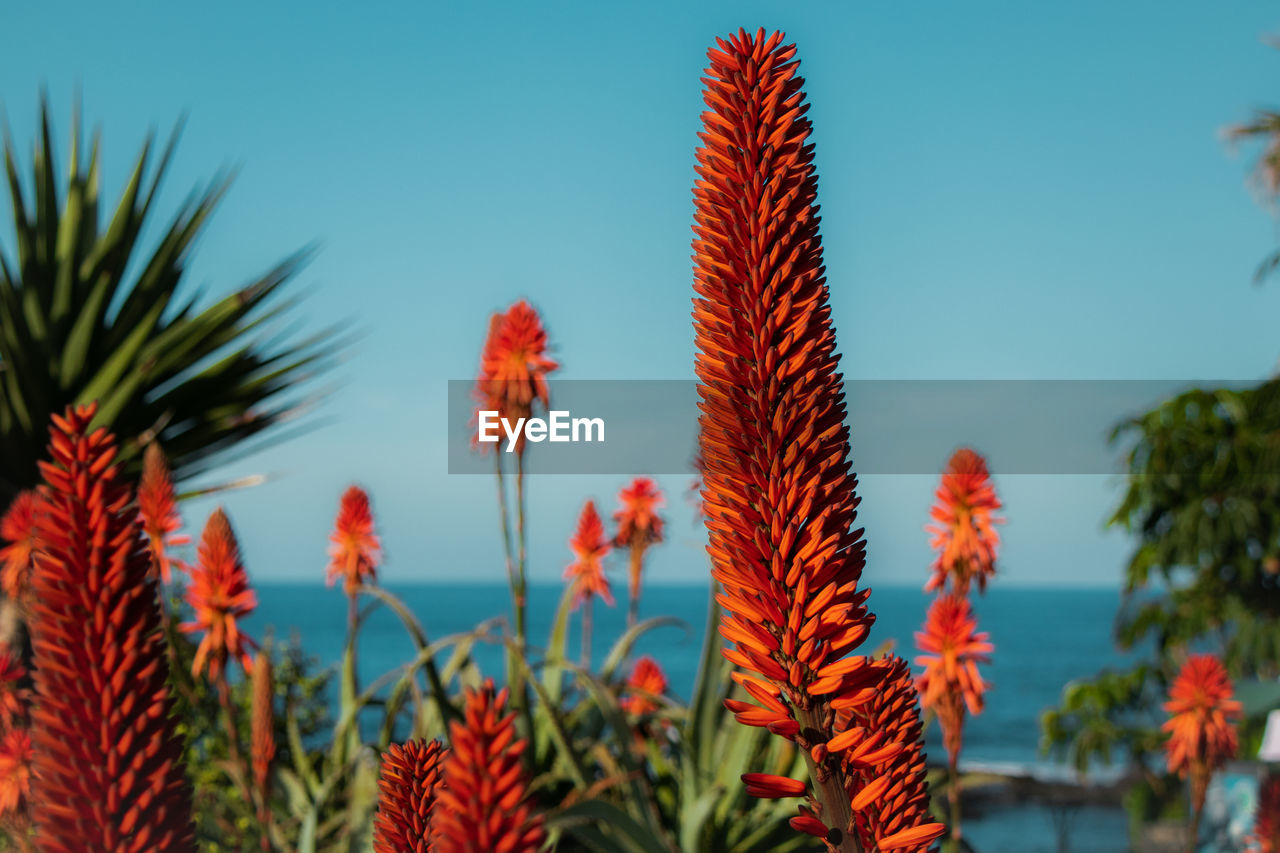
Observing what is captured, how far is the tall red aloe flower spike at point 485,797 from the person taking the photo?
1.48 feet

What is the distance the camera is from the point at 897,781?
0.72m

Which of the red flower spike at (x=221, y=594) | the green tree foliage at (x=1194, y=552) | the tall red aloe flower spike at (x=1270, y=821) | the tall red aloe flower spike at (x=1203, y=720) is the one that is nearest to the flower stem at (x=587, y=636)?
the red flower spike at (x=221, y=594)

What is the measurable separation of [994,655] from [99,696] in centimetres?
10574

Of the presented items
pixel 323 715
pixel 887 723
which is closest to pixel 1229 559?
pixel 323 715

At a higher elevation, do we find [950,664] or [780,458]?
[780,458]

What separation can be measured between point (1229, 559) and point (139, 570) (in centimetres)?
1944

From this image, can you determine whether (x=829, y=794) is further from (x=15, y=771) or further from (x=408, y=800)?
(x=15, y=771)

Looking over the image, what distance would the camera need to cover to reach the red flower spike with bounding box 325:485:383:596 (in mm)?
5578

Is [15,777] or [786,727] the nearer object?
[786,727]

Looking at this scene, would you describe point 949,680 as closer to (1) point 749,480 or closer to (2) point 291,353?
(1) point 749,480

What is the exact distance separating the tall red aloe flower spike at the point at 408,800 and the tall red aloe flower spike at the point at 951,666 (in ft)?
10.1

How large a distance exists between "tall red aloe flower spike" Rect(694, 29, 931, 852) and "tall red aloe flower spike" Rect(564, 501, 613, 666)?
570 cm

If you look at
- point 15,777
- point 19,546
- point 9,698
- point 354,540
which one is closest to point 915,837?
point 15,777

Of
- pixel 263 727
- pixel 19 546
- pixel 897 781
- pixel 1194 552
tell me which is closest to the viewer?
pixel 897 781
